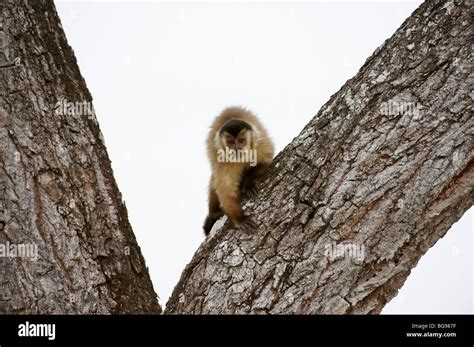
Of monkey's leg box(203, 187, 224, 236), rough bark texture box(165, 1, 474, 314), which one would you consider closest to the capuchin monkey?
monkey's leg box(203, 187, 224, 236)

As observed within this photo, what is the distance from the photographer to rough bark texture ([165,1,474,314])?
3.17 m

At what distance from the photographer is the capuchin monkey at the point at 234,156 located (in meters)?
5.02

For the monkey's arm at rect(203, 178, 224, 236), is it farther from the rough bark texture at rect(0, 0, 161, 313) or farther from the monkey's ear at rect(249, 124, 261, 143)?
the rough bark texture at rect(0, 0, 161, 313)

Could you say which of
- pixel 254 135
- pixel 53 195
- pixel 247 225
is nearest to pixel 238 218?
pixel 247 225

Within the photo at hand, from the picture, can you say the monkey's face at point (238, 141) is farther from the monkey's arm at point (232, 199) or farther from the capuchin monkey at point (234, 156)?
the monkey's arm at point (232, 199)

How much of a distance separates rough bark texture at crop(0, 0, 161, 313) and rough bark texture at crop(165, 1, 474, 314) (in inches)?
16.9

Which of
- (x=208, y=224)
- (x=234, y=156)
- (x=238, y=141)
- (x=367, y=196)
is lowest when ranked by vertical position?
(x=367, y=196)

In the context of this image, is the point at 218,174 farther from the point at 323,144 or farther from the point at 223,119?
the point at 323,144

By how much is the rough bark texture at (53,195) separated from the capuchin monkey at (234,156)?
1.33 metres

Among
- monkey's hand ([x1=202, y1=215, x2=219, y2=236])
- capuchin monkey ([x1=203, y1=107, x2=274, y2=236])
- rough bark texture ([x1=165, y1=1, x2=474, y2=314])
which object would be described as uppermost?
capuchin monkey ([x1=203, y1=107, x2=274, y2=236])

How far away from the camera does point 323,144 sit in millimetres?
3475

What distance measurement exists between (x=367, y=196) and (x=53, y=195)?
1.79m

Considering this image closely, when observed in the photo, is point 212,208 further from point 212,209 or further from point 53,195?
point 53,195

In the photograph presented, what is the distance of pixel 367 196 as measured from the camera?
3219 mm
